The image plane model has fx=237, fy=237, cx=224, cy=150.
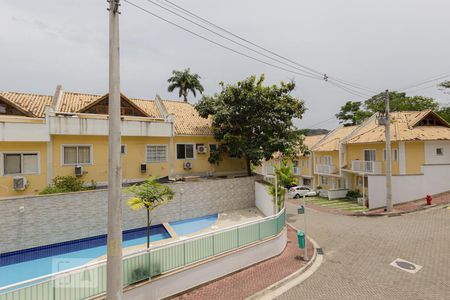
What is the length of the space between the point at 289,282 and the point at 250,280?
1.69 metres

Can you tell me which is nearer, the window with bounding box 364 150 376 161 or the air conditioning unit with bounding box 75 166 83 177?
the air conditioning unit with bounding box 75 166 83 177

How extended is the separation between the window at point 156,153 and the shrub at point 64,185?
5.34 metres

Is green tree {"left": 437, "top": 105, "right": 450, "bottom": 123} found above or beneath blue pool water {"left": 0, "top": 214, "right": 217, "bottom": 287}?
above

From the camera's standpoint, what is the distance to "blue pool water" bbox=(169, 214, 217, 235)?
1598cm

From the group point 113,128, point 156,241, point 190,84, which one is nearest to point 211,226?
point 156,241

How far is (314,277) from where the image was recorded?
10.6 meters

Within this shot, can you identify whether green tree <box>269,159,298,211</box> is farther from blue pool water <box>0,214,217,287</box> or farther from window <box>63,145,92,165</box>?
window <box>63,145,92,165</box>

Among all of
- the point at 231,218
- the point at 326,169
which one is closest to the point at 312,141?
the point at 326,169

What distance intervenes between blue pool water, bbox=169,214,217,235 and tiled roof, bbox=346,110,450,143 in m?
19.3

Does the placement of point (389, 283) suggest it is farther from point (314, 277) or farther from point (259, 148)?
point (259, 148)

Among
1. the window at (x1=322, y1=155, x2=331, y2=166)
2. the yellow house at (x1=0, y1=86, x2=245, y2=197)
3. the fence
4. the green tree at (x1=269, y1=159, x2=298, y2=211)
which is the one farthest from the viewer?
the window at (x1=322, y1=155, x2=331, y2=166)

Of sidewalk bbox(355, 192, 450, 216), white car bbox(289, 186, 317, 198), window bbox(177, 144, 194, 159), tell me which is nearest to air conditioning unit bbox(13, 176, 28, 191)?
window bbox(177, 144, 194, 159)

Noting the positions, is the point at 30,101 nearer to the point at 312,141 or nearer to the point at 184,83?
the point at 184,83

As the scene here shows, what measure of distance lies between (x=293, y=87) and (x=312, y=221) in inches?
463
